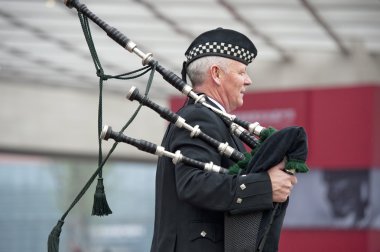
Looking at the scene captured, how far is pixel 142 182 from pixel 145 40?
27.4 m

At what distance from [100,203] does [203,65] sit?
670mm

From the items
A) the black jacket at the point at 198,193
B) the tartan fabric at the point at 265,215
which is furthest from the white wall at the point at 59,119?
the tartan fabric at the point at 265,215

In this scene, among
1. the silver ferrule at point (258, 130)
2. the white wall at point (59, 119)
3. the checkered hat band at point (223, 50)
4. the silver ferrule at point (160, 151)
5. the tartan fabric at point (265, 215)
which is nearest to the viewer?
the tartan fabric at point (265, 215)

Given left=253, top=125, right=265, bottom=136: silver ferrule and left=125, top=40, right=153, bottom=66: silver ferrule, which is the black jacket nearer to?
left=253, top=125, right=265, bottom=136: silver ferrule

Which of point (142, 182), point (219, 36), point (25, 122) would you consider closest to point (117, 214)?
point (142, 182)

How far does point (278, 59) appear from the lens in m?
14.8

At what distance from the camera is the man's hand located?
349 centimetres

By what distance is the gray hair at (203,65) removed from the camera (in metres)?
3.79

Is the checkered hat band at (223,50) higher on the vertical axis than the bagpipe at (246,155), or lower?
higher

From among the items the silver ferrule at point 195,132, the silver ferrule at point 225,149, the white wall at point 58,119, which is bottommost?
the silver ferrule at point 225,149

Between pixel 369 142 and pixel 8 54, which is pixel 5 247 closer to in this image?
pixel 8 54

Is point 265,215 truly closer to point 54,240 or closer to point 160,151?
point 160,151

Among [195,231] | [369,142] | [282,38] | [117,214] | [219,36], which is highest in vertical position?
[117,214]

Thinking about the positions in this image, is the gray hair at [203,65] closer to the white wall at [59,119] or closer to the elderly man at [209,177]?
the elderly man at [209,177]
